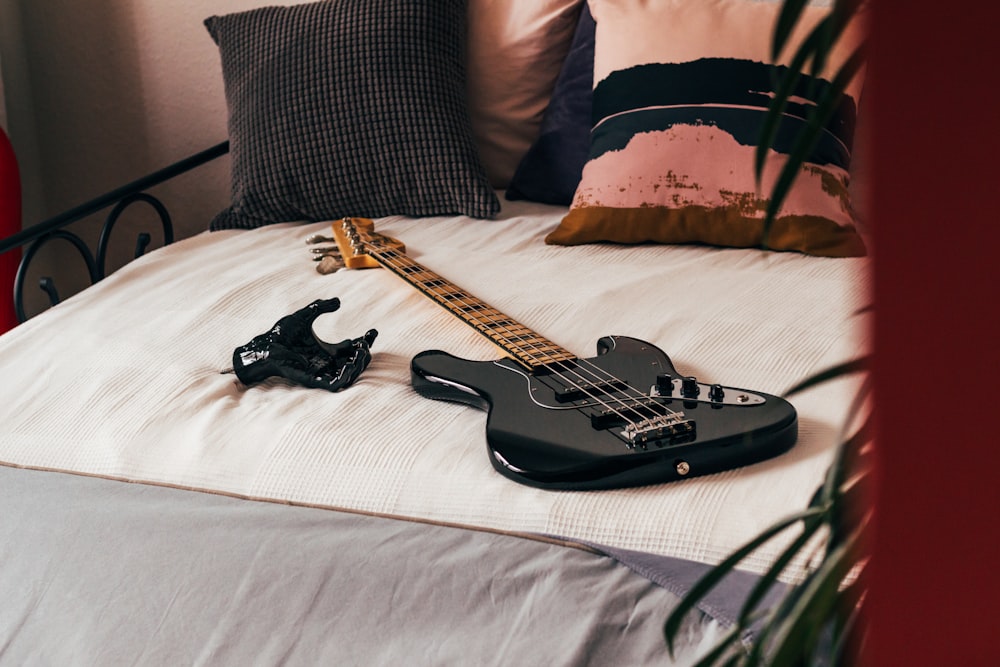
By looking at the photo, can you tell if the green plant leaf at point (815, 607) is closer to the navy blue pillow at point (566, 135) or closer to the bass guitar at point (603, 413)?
the bass guitar at point (603, 413)

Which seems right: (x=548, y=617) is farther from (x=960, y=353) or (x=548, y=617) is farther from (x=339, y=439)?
(x=960, y=353)

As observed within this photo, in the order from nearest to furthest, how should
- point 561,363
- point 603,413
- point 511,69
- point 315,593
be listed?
point 315,593, point 603,413, point 561,363, point 511,69

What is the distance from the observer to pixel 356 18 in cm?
179

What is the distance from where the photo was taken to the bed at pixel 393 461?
2.46 ft

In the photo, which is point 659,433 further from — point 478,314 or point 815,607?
point 815,607

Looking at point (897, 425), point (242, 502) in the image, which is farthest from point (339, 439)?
point (897, 425)

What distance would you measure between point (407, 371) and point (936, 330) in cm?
85

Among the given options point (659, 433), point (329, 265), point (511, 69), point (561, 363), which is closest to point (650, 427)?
point (659, 433)

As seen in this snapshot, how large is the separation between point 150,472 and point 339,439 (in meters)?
0.18

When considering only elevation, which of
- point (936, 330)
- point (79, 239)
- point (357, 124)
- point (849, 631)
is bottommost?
point (79, 239)

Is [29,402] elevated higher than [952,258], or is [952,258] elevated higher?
[952,258]

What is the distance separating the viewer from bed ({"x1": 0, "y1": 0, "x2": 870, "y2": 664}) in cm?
75

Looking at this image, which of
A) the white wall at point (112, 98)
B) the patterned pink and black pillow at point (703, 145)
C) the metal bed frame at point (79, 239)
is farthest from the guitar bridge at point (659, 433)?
the white wall at point (112, 98)

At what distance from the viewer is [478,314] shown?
1204mm
